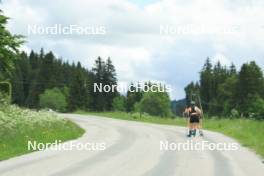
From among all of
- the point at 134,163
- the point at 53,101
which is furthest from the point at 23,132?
the point at 53,101

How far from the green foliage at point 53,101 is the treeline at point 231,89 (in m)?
28.3

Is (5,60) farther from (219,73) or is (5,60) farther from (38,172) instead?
(219,73)

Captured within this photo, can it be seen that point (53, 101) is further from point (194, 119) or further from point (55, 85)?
point (194, 119)

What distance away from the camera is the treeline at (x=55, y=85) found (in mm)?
116812

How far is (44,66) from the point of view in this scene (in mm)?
139250

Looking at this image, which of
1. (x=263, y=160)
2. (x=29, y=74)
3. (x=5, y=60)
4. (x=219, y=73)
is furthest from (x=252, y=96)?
(x=263, y=160)

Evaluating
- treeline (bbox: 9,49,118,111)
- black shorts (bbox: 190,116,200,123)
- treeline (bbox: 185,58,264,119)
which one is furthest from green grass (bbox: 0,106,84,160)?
treeline (bbox: 9,49,118,111)

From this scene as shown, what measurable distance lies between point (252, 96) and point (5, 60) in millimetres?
90888

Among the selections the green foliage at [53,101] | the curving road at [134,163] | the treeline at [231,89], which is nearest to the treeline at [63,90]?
the green foliage at [53,101]

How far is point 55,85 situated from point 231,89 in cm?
4390

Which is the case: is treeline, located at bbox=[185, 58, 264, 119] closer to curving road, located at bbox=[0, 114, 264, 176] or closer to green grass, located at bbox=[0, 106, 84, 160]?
green grass, located at bbox=[0, 106, 84, 160]

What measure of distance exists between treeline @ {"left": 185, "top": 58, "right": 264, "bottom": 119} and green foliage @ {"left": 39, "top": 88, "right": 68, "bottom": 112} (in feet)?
92.9

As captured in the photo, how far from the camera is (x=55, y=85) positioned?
140 metres

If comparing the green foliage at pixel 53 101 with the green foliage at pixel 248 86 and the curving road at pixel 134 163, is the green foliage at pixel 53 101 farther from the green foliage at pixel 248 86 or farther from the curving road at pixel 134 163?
the curving road at pixel 134 163
